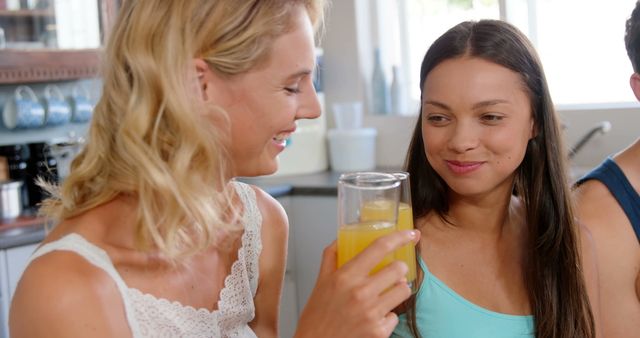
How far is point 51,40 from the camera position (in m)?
3.43

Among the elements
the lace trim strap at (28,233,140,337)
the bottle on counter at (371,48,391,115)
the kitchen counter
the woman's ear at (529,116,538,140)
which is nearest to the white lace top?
the lace trim strap at (28,233,140,337)

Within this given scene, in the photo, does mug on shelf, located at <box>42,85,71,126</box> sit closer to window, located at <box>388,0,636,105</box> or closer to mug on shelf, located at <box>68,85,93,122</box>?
mug on shelf, located at <box>68,85,93,122</box>

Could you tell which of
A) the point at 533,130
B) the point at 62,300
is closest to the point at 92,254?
the point at 62,300

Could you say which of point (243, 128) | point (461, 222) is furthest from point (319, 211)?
point (243, 128)

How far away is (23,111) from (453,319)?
225 cm

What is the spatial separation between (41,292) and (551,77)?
2800 mm

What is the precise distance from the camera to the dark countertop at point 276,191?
270 centimetres

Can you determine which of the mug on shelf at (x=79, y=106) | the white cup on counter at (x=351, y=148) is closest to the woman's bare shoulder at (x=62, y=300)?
the mug on shelf at (x=79, y=106)

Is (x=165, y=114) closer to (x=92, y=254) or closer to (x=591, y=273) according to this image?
(x=92, y=254)

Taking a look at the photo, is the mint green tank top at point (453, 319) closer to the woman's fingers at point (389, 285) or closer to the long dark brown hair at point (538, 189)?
the long dark brown hair at point (538, 189)

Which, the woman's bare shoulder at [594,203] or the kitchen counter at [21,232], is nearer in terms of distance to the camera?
the woman's bare shoulder at [594,203]

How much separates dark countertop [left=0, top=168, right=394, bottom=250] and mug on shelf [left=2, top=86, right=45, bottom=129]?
21.1 inches

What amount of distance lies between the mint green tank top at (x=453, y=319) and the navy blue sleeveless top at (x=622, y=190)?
305mm

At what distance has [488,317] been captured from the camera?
161 centimetres
